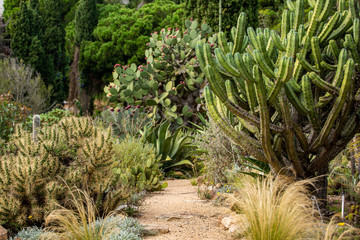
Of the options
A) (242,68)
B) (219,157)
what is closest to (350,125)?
(242,68)

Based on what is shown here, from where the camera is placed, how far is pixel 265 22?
49.4ft

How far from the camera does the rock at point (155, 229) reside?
344cm

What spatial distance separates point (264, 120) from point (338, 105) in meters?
0.66

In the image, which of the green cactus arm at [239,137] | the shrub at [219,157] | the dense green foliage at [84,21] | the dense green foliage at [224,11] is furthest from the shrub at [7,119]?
the dense green foliage at [84,21]

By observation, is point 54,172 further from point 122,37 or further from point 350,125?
point 122,37

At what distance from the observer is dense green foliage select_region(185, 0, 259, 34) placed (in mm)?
9672

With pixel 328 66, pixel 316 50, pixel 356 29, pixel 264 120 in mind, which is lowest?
pixel 264 120

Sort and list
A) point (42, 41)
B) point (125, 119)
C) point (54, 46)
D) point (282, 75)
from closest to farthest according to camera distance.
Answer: point (282, 75) < point (125, 119) < point (42, 41) < point (54, 46)

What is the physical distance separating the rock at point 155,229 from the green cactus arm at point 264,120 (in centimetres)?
120

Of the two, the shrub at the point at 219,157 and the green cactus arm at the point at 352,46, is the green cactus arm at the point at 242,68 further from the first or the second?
the shrub at the point at 219,157

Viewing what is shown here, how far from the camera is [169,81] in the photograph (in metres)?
9.05

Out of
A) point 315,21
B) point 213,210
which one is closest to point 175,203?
point 213,210

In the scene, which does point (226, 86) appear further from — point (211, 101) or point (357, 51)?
point (357, 51)

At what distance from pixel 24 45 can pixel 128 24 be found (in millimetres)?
5341
